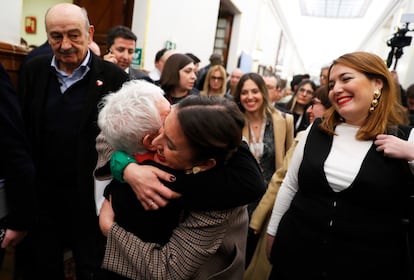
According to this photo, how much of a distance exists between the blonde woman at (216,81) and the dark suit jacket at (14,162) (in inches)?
92.1

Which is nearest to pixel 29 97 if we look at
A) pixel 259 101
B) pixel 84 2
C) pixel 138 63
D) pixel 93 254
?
pixel 93 254

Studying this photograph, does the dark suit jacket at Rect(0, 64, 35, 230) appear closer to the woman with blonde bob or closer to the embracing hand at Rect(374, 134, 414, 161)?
the woman with blonde bob

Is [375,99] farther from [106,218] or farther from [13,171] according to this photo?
[13,171]

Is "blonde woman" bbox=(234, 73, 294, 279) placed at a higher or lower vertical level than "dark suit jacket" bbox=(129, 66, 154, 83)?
lower

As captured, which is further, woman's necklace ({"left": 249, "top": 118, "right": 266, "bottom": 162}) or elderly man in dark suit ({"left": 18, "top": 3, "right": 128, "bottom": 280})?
woman's necklace ({"left": 249, "top": 118, "right": 266, "bottom": 162})

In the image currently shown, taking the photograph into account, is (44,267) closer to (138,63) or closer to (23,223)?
(23,223)

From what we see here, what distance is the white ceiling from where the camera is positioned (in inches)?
416

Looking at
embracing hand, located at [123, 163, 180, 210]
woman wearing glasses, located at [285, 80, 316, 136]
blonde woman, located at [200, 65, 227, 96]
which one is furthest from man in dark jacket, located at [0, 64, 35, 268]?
woman wearing glasses, located at [285, 80, 316, 136]

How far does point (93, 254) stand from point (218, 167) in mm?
963

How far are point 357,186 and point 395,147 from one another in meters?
0.21

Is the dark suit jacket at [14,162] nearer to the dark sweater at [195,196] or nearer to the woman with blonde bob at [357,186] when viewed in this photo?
the dark sweater at [195,196]

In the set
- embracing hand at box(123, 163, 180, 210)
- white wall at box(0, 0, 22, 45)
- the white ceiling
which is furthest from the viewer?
the white ceiling

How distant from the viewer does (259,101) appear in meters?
2.33


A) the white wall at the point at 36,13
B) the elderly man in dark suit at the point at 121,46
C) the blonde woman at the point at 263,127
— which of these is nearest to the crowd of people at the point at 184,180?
the blonde woman at the point at 263,127
